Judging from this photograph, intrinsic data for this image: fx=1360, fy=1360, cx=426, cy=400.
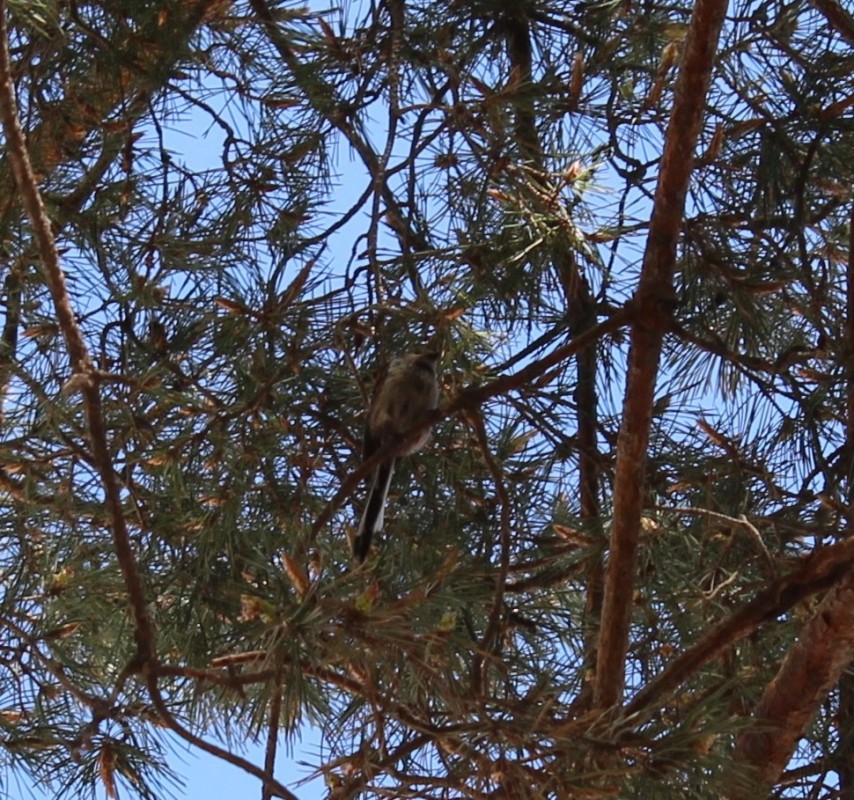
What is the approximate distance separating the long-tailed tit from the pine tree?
4 cm

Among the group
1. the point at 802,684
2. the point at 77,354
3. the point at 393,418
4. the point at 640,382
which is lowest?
the point at 802,684

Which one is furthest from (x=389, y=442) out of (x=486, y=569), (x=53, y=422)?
(x=53, y=422)

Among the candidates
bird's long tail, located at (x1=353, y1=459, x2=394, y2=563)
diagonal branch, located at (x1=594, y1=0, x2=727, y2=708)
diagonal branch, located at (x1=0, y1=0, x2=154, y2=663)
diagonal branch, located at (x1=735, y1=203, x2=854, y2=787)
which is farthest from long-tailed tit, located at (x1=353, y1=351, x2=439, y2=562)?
diagonal branch, located at (x1=735, y1=203, x2=854, y2=787)

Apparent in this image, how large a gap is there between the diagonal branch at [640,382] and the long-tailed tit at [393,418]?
1.23 feet

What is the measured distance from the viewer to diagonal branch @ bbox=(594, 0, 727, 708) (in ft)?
6.34

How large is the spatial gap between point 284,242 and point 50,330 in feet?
1.56

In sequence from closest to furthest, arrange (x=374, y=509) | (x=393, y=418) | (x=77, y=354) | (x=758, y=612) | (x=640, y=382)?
(x=77, y=354) < (x=758, y=612) < (x=640, y=382) < (x=374, y=509) < (x=393, y=418)

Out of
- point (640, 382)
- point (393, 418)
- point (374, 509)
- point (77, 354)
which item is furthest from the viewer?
point (393, 418)

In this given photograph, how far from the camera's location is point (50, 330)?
86.9 inches

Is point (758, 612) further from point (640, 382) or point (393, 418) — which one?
point (393, 418)

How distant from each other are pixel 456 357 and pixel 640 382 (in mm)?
390

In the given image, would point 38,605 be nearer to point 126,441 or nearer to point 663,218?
point 126,441

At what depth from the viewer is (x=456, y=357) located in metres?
2.25

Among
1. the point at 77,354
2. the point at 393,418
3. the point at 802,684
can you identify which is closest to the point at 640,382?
the point at 802,684
